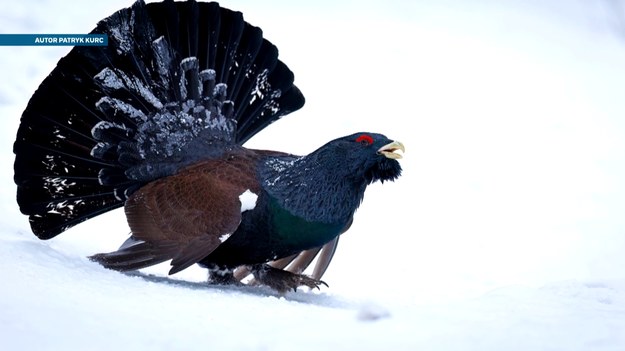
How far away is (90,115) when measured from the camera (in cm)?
507

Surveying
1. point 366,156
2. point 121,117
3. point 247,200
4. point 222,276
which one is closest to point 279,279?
point 222,276

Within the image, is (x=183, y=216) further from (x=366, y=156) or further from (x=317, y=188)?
(x=366, y=156)

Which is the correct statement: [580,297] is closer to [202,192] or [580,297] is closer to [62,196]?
[202,192]

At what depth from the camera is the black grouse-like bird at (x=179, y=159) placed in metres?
4.65

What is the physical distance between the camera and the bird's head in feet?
15.6

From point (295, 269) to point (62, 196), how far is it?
4.84ft

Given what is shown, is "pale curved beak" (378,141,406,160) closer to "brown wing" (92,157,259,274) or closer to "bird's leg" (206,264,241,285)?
"brown wing" (92,157,259,274)

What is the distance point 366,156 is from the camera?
475 cm

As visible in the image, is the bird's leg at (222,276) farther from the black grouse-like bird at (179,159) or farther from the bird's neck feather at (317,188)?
the bird's neck feather at (317,188)

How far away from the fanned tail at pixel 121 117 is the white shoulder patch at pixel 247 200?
1.62ft

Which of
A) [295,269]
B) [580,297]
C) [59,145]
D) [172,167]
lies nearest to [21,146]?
[59,145]

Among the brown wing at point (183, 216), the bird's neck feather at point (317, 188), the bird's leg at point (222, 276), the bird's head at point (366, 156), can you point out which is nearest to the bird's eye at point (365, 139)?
the bird's head at point (366, 156)

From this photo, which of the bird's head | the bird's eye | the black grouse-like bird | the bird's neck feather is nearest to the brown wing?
the black grouse-like bird

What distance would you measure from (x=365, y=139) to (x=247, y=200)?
728 mm
